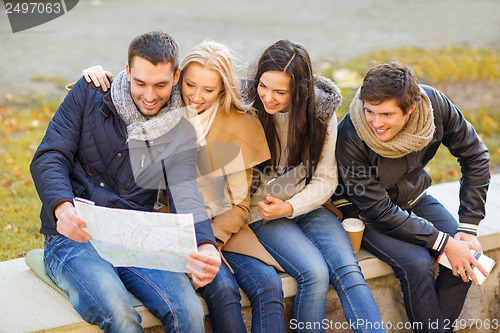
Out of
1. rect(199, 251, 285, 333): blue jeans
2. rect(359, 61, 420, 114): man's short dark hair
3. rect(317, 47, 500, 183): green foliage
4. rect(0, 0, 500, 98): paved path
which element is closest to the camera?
rect(199, 251, 285, 333): blue jeans

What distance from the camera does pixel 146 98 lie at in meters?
2.86

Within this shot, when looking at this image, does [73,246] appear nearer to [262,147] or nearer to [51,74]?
[262,147]

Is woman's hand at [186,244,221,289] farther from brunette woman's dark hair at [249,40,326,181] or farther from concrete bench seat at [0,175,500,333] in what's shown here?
brunette woman's dark hair at [249,40,326,181]

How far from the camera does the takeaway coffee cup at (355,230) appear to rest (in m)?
3.20

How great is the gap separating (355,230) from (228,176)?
2.51 ft

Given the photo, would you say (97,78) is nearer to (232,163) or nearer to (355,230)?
(232,163)

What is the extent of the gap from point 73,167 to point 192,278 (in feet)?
2.69

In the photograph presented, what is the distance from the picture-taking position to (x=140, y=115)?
2.90 meters

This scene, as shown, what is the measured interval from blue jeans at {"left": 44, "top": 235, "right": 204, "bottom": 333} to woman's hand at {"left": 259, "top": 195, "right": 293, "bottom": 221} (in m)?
0.58

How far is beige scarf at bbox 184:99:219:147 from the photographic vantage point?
3.02 metres

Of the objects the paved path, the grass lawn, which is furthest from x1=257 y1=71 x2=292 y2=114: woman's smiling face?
the paved path

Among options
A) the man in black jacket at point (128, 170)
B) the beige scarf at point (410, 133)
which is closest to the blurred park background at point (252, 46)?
the man in black jacket at point (128, 170)

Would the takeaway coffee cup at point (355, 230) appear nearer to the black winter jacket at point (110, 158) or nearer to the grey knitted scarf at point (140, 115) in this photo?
the black winter jacket at point (110, 158)

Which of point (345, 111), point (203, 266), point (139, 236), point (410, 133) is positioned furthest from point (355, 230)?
point (345, 111)
